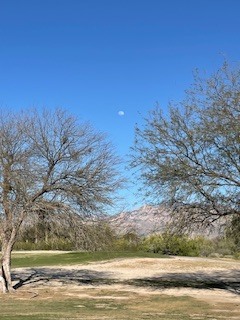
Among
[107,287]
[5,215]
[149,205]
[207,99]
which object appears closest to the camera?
[207,99]

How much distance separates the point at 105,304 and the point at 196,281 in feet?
37.3

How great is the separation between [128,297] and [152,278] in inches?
372

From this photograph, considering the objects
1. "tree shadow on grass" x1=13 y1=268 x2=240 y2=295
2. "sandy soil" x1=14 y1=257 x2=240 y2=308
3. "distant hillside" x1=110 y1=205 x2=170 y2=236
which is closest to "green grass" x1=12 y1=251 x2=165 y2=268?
"sandy soil" x1=14 y1=257 x2=240 y2=308

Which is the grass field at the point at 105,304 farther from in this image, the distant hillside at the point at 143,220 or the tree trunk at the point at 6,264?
the distant hillside at the point at 143,220

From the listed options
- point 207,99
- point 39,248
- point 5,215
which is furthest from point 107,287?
point 39,248

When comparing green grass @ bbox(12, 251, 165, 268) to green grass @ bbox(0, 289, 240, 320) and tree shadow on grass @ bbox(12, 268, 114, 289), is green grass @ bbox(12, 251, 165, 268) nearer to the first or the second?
tree shadow on grass @ bbox(12, 268, 114, 289)

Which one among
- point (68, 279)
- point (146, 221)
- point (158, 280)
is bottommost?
point (158, 280)

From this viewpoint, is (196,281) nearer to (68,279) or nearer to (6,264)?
(68,279)

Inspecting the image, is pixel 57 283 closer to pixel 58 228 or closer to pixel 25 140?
pixel 58 228

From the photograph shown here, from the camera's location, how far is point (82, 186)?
2252 cm

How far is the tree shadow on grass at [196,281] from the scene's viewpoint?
25.5 metres

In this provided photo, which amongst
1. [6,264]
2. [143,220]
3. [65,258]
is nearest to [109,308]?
[143,220]

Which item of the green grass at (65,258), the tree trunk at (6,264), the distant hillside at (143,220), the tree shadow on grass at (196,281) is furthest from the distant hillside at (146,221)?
the green grass at (65,258)

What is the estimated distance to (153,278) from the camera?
30141 mm
